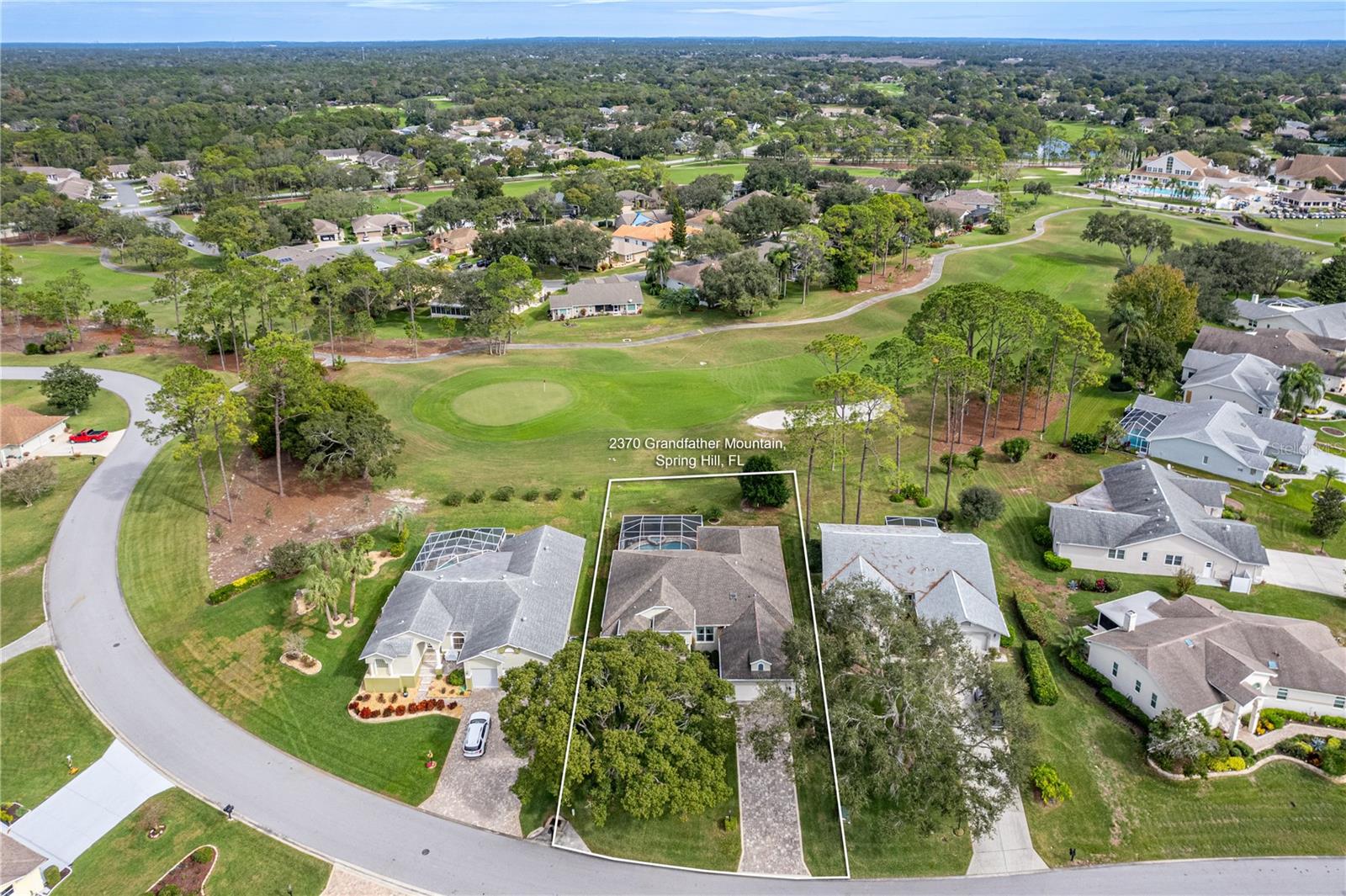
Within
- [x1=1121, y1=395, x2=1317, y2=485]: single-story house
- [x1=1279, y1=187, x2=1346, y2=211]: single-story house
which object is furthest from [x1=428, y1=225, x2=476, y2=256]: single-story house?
[x1=1279, y1=187, x2=1346, y2=211]: single-story house

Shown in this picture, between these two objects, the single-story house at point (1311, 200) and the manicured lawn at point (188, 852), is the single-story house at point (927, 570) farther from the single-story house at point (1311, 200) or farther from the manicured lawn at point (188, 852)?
the single-story house at point (1311, 200)

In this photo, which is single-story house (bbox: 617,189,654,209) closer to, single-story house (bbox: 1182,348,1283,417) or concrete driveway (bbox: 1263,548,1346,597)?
single-story house (bbox: 1182,348,1283,417)

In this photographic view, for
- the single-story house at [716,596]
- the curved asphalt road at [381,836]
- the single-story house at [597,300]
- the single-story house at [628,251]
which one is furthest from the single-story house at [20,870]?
the single-story house at [628,251]

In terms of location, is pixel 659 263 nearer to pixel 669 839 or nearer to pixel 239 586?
pixel 239 586

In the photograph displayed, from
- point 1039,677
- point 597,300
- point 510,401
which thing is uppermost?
point 597,300

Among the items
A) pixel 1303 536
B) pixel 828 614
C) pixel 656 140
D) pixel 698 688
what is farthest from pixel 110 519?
pixel 656 140

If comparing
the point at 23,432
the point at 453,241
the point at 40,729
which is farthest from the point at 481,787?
the point at 453,241
